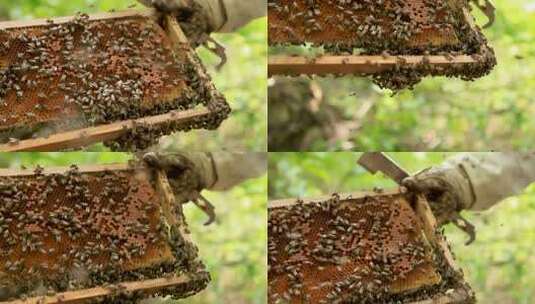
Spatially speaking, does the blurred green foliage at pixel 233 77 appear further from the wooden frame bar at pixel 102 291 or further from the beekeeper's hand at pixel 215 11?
the wooden frame bar at pixel 102 291

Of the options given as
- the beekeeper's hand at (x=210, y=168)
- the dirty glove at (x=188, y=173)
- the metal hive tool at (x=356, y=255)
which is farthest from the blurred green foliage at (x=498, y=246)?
the dirty glove at (x=188, y=173)

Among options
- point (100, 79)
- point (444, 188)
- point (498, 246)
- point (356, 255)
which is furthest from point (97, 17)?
point (498, 246)

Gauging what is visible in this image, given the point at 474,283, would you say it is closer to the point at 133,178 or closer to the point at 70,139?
the point at 133,178

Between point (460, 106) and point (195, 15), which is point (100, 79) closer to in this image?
point (195, 15)

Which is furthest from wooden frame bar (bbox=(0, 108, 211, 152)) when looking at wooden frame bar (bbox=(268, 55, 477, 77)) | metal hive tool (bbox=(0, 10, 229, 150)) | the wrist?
the wrist

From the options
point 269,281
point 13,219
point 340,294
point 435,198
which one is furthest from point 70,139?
point 435,198

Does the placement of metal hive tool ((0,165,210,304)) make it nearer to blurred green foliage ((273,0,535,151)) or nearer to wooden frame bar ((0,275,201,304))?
wooden frame bar ((0,275,201,304))
